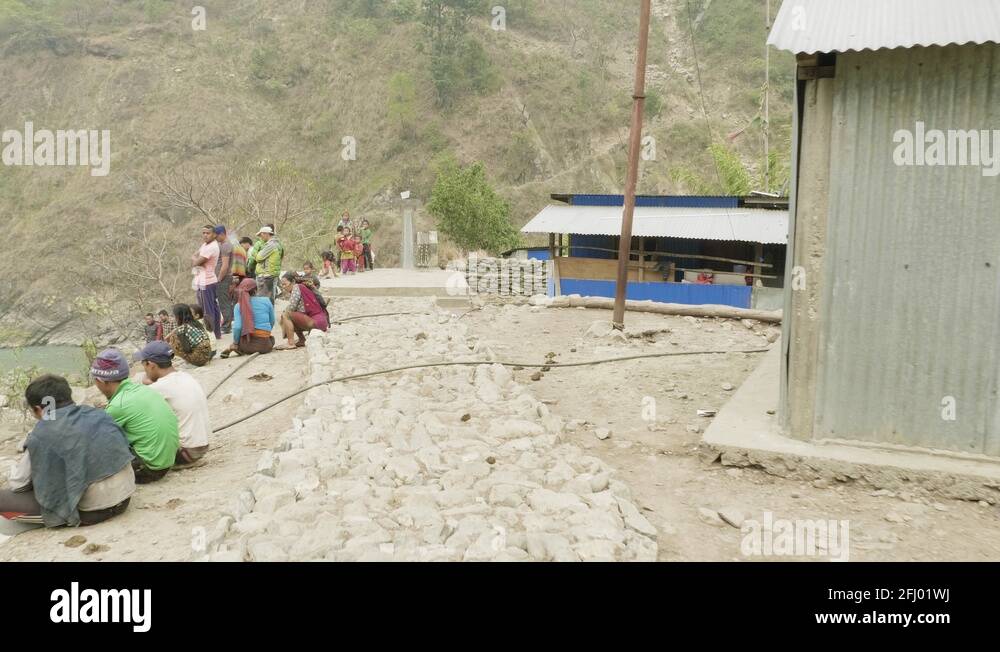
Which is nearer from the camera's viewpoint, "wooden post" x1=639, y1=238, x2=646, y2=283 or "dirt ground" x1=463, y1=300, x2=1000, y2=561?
"dirt ground" x1=463, y1=300, x2=1000, y2=561

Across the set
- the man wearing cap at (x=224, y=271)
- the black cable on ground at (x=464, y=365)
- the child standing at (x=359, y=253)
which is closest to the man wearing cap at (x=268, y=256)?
the man wearing cap at (x=224, y=271)

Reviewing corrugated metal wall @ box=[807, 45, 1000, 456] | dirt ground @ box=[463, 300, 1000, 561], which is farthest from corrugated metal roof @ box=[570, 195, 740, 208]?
corrugated metal wall @ box=[807, 45, 1000, 456]

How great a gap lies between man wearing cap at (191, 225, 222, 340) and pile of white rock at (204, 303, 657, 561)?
4.07 m

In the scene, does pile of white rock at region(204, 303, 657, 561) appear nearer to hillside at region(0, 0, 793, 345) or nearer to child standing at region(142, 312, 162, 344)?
child standing at region(142, 312, 162, 344)

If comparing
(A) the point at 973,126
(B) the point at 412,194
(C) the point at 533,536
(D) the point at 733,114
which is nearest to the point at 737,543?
(C) the point at 533,536

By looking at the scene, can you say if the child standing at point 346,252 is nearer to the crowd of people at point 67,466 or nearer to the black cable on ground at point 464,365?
the black cable on ground at point 464,365

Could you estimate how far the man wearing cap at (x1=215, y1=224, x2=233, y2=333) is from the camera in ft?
32.8

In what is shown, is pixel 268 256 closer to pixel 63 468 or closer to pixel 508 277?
pixel 63 468

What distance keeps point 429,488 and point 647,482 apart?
170 cm

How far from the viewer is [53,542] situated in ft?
13.1

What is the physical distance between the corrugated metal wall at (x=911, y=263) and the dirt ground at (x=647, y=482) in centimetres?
60

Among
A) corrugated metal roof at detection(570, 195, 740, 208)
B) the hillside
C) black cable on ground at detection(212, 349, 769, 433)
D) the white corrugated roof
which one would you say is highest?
the hillside

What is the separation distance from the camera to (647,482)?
17.1 feet

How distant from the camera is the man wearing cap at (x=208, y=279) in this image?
9.94m
